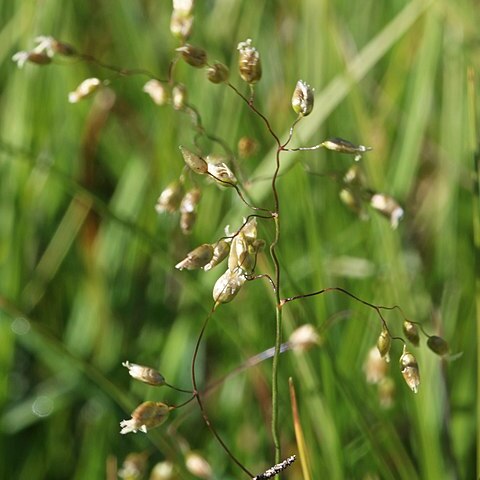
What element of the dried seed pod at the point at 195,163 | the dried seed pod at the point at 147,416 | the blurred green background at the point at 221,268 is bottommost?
the blurred green background at the point at 221,268

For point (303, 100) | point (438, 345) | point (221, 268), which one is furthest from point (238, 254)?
point (221, 268)

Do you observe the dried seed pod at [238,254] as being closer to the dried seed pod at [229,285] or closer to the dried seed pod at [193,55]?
the dried seed pod at [229,285]

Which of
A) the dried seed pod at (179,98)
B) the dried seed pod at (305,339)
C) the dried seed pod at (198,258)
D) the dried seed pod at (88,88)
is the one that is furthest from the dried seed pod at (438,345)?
the dried seed pod at (88,88)

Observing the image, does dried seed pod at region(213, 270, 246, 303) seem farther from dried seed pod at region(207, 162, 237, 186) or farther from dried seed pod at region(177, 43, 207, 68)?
dried seed pod at region(177, 43, 207, 68)

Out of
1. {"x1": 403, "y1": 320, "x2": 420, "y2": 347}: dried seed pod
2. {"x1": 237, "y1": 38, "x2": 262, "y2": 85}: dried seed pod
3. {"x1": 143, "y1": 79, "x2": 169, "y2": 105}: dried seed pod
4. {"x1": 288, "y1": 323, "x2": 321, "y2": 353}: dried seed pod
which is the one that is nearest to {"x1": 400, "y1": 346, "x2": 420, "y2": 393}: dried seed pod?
{"x1": 403, "y1": 320, "x2": 420, "y2": 347}: dried seed pod

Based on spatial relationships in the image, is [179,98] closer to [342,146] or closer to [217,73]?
[217,73]

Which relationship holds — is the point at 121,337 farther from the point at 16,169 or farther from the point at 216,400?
the point at 16,169
